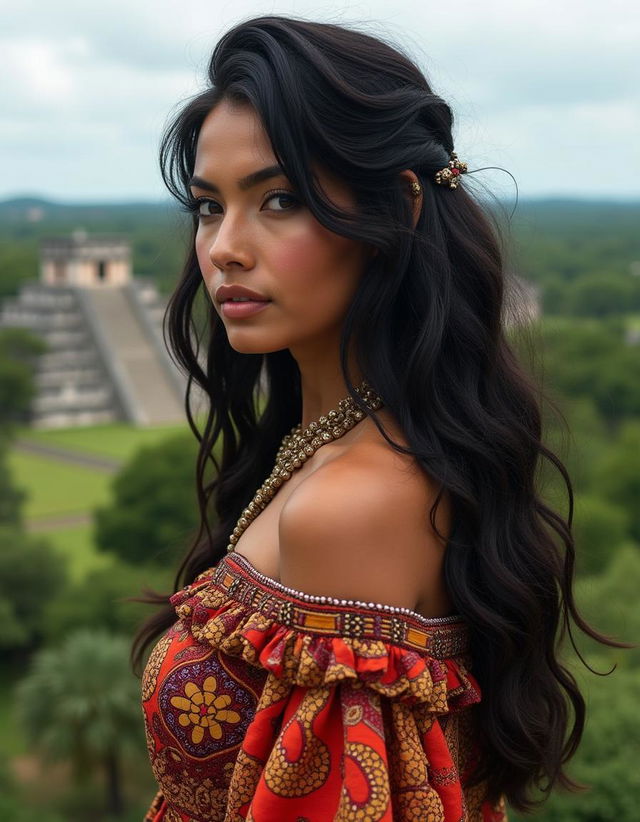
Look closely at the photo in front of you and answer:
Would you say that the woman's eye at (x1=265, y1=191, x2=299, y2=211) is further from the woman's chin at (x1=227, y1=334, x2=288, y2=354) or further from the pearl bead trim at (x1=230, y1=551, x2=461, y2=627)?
the pearl bead trim at (x1=230, y1=551, x2=461, y2=627)

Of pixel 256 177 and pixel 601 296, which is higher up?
pixel 256 177

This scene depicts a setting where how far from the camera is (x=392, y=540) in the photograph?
7.22 ft

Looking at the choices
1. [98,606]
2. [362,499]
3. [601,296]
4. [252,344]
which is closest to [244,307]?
[252,344]

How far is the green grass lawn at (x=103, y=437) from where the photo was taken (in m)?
35.7

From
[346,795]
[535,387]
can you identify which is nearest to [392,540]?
[346,795]

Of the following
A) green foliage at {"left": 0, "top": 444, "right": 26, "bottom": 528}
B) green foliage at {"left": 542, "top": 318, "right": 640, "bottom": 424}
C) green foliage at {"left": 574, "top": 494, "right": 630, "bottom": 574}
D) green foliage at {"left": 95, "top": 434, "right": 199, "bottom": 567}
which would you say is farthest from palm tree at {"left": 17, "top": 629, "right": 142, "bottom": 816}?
green foliage at {"left": 542, "top": 318, "right": 640, "bottom": 424}

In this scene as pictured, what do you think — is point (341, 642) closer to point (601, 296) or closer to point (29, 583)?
point (29, 583)

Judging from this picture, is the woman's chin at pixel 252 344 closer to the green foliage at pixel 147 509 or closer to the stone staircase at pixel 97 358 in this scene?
the green foliage at pixel 147 509

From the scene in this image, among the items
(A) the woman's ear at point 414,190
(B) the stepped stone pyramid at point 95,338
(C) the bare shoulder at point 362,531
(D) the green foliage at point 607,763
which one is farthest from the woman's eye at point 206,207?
(B) the stepped stone pyramid at point 95,338

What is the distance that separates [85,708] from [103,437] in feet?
80.3

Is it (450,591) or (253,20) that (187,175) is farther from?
(450,591)

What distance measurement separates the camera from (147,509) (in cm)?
2375

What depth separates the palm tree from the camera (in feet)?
45.9

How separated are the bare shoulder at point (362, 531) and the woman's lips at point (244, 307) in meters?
0.36
